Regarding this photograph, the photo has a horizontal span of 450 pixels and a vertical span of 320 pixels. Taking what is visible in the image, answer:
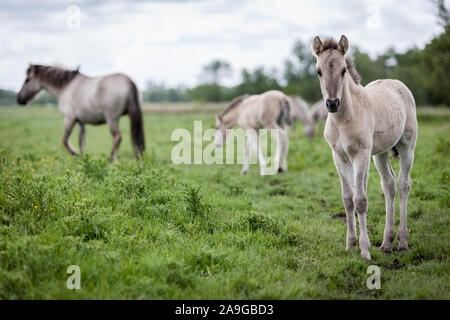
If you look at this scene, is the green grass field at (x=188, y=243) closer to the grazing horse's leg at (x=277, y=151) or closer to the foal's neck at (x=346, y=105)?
the foal's neck at (x=346, y=105)

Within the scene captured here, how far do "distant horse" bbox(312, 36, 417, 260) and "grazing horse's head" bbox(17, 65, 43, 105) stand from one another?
9.87 metres

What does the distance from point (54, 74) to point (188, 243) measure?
29.7 feet

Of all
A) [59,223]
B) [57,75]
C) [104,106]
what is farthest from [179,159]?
[59,223]

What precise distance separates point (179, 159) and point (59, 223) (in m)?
7.85

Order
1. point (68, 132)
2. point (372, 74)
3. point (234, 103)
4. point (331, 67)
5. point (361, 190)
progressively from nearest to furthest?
point (331, 67) → point (361, 190) → point (68, 132) → point (234, 103) → point (372, 74)

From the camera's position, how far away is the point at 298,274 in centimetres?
362

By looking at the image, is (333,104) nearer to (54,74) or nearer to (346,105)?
(346,105)

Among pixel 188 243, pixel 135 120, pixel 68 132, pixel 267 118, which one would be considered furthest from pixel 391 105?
pixel 68 132

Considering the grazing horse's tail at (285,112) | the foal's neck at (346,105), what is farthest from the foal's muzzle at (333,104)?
the grazing horse's tail at (285,112)

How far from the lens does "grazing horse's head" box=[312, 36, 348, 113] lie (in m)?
3.92

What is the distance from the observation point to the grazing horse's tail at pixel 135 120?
952 centimetres

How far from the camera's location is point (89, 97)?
9844 millimetres
